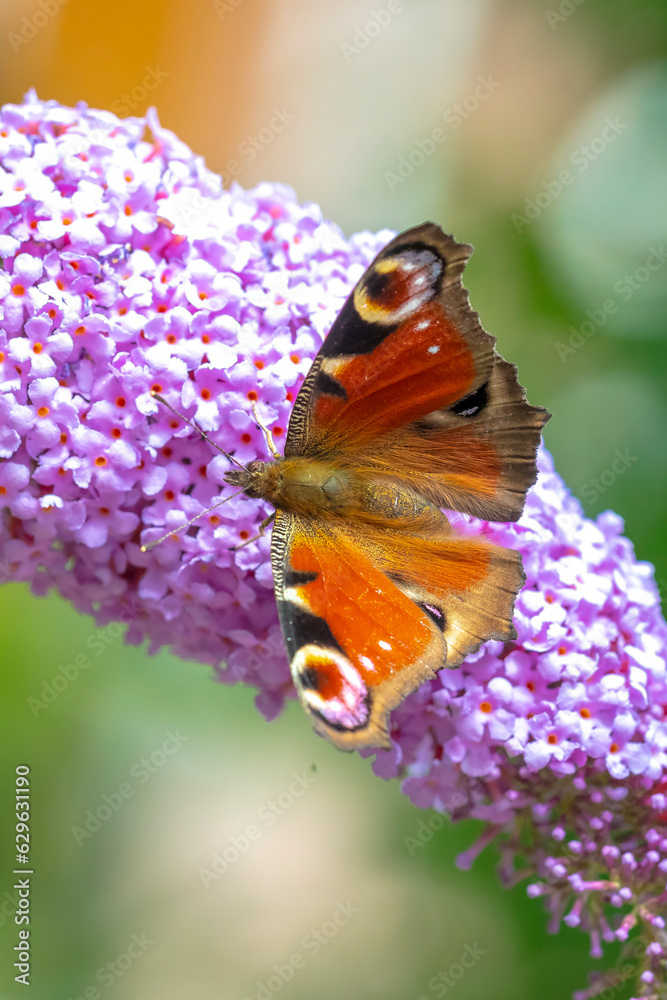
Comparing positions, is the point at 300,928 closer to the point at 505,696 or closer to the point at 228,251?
the point at 505,696

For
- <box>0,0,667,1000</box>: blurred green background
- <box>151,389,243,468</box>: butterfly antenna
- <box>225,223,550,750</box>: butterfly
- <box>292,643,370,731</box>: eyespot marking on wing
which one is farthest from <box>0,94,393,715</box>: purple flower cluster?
<box>0,0,667,1000</box>: blurred green background

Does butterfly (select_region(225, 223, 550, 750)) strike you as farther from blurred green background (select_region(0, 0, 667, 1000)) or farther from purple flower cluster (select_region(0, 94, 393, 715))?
blurred green background (select_region(0, 0, 667, 1000))

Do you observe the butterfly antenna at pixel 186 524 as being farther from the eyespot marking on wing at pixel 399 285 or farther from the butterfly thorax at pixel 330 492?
the eyespot marking on wing at pixel 399 285

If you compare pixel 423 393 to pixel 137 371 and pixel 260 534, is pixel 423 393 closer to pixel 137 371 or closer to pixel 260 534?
pixel 260 534

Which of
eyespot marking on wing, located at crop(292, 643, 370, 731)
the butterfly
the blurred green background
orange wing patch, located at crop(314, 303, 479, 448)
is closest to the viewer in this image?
eyespot marking on wing, located at crop(292, 643, 370, 731)

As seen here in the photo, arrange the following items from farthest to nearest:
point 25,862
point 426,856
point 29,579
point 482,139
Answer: point 482,139, point 426,856, point 25,862, point 29,579

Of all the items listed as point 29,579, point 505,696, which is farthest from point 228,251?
point 505,696

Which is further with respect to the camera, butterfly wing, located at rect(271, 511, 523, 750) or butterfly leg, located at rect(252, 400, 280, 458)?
butterfly leg, located at rect(252, 400, 280, 458)

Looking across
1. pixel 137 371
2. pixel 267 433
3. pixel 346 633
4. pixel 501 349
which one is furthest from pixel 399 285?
pixel 501 349
